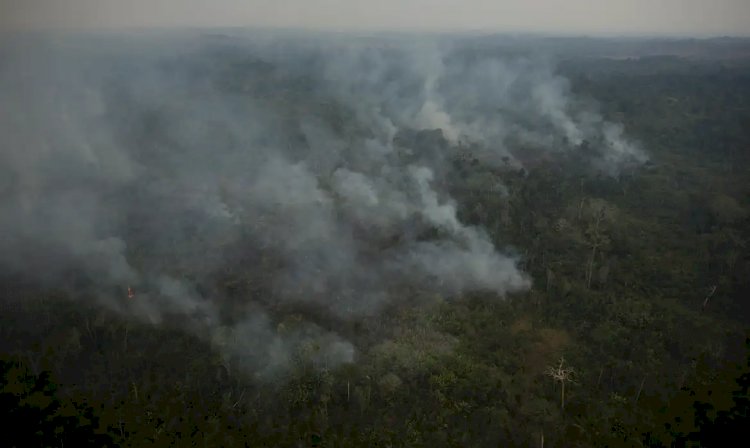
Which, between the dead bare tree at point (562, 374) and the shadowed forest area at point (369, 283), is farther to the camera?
the dead bare tree at point (562, 374)

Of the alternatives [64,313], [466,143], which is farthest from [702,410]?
[466,143]

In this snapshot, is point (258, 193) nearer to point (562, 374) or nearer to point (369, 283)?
point (369, 283)

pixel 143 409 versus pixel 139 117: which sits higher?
pixel 139 117

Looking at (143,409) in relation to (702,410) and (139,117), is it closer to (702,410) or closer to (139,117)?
(702,410)

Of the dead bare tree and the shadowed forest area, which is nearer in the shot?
the shadowed forest area
